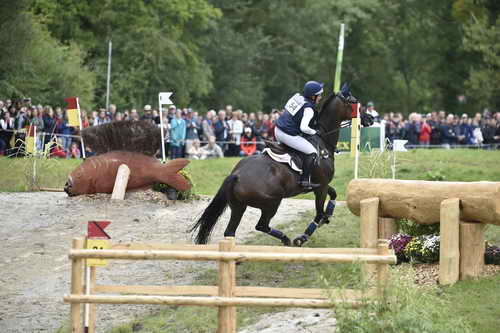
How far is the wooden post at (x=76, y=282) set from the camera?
9258 mm

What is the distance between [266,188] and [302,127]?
1.20 metres

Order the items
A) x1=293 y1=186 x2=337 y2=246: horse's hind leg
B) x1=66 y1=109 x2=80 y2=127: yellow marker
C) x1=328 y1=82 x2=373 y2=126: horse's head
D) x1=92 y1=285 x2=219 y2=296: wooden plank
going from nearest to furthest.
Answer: x1=92 y1=285 x2=219 y2=296: wooden plank
x1=293 y1=186 x2=337 y2=246: horse's hind leg
x1=328 y1=82 x2=373 y2=126: horse's head
x1=66 y1=109 x2=80 y2=127: yellow marker

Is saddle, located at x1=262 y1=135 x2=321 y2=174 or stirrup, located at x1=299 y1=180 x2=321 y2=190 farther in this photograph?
stirrup, located at x1=299 y1=180 x2=321 y2=190

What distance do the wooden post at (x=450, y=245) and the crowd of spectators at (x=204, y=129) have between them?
13.4m

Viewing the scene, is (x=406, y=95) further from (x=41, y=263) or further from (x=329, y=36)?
(x=41, y=263)

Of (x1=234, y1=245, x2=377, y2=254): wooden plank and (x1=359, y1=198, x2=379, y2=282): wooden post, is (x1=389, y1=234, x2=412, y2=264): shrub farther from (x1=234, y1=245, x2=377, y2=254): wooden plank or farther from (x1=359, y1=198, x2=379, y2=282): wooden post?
(x1=234, y1=245, x2=377, y2=254): wooden plank

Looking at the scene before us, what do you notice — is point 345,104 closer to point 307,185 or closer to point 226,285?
point 307,185

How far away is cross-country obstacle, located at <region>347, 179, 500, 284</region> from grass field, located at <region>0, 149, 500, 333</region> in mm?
293

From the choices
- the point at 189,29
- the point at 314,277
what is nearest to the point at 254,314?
the point at 314,277

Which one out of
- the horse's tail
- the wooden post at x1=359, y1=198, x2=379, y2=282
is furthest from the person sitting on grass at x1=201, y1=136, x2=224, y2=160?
the wooden post at x1=359, y1=198, x2=379, y2=282

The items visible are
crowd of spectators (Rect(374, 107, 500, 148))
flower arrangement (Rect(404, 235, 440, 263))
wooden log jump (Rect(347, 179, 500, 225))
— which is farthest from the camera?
crowd of spectators (Rect(374, 107, 500, 148))

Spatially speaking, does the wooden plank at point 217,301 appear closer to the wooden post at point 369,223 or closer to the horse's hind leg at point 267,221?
the wooden post at point 369,223

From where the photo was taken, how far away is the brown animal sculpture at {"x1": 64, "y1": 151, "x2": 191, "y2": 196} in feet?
61.1

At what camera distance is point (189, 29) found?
162 ft
